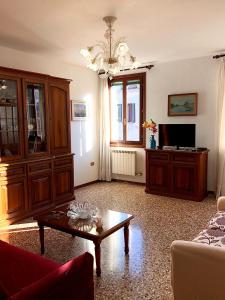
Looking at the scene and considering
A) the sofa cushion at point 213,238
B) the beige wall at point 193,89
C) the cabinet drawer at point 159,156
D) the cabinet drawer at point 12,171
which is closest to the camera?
the sofa cushion at point 213,238

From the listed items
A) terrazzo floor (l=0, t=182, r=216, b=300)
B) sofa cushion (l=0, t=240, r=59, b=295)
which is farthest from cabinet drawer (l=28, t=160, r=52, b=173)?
sofa cushion (l=0, t=240, r=59, b=295)

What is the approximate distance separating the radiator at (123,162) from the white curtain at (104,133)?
0.14m

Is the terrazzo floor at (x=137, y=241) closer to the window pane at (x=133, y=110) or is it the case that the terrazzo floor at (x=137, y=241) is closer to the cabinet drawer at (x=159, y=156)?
the cabinet drawer at (x=159, y=156)

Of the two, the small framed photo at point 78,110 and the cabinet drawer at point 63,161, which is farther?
the small framed photo at point 78,110

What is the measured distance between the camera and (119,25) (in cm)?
313

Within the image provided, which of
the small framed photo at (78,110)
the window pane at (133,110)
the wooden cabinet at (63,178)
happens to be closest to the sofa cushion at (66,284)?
the wooden cabinet at (63,178)

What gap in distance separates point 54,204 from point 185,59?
11.5 ft

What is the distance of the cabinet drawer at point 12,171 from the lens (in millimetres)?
3457

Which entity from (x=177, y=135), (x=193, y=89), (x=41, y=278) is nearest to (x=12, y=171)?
(x=41, y=278)

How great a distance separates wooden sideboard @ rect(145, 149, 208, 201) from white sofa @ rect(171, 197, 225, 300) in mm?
2918

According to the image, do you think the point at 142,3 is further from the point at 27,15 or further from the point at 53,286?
the point at 53,286

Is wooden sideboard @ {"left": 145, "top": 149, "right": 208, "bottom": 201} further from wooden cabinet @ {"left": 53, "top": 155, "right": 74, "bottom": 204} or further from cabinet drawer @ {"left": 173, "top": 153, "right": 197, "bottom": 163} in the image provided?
wooden cabinet @ {"left": 53, "top": 155, "right": 74, "bottom": 204}

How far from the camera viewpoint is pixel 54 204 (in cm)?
423

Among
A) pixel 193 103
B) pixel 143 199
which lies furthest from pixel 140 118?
pixel 143 199
